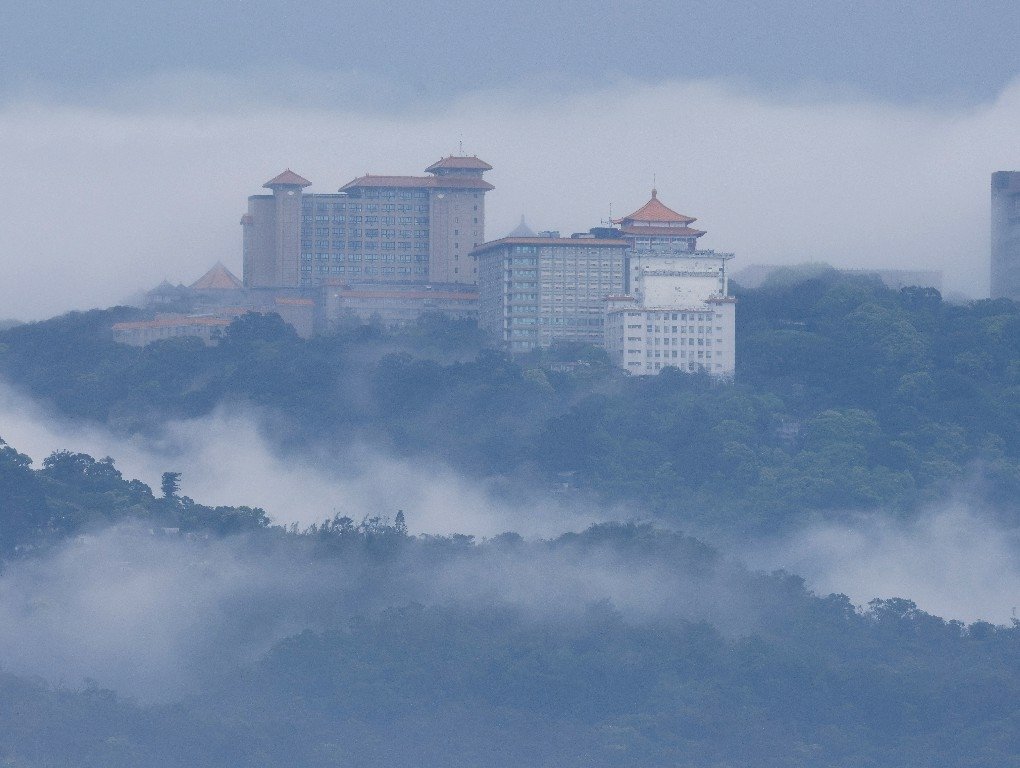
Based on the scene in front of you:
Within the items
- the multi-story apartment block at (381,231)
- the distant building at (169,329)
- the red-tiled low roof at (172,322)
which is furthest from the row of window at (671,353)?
the red-tiled low roof at (172,322)

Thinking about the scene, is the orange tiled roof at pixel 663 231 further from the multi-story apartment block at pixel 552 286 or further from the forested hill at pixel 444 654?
the forested hill at pixel 444 654

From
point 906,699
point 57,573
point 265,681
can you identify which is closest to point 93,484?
point 57,573

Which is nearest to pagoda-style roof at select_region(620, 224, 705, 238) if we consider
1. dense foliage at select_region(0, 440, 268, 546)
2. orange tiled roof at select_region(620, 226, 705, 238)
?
orange tiled roof at select_region(620, 226, 705, 238)

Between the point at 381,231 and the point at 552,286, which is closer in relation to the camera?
the point at 552,286

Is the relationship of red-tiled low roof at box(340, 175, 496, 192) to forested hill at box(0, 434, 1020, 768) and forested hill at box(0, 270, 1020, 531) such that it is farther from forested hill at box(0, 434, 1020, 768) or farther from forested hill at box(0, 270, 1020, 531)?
forested hill at box(0, 434, 1020, 768)

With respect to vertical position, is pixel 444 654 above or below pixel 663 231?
below

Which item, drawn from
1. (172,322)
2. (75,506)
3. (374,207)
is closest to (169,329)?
(172,322)

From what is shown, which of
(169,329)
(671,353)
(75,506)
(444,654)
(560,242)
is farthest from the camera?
(169,329)

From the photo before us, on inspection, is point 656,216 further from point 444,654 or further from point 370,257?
point 444,654
